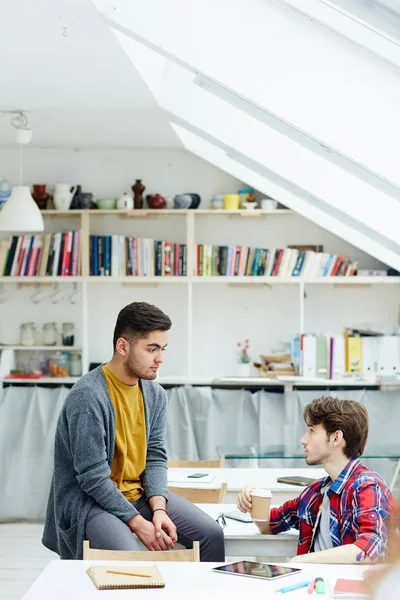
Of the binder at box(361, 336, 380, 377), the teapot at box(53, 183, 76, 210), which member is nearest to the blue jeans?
the binder at box(361, 336, 380, 377)

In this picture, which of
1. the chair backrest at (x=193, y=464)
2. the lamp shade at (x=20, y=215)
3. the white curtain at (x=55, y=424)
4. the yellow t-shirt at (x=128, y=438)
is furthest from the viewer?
the white curtain at (x=55, y=424)

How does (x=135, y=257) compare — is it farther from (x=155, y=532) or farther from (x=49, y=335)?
(x=155, y=532)

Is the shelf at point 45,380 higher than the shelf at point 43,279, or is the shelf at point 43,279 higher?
the shelf at point 43,279

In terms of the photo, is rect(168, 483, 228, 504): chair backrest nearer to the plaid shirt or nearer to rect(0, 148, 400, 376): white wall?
the plaid shirt

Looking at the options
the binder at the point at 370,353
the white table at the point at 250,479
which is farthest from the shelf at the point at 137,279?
the white table at the point at 250,479

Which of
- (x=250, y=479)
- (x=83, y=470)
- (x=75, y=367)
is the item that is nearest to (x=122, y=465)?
(x=83, y=470)

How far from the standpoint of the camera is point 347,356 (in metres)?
7.27

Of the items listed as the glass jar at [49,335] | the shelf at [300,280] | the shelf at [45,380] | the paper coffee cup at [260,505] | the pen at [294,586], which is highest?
the shelf at [300,280]

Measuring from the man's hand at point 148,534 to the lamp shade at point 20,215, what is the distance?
3.70 metres

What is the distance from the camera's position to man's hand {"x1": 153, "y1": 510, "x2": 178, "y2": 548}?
10.8 feet

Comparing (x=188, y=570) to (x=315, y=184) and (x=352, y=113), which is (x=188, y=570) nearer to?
(x=352, y=113)

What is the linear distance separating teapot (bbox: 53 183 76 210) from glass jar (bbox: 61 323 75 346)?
104cm

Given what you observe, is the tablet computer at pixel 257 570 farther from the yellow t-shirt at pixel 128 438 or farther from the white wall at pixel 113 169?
the white wall at pixel 113 169

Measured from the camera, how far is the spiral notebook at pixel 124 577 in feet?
8.16
